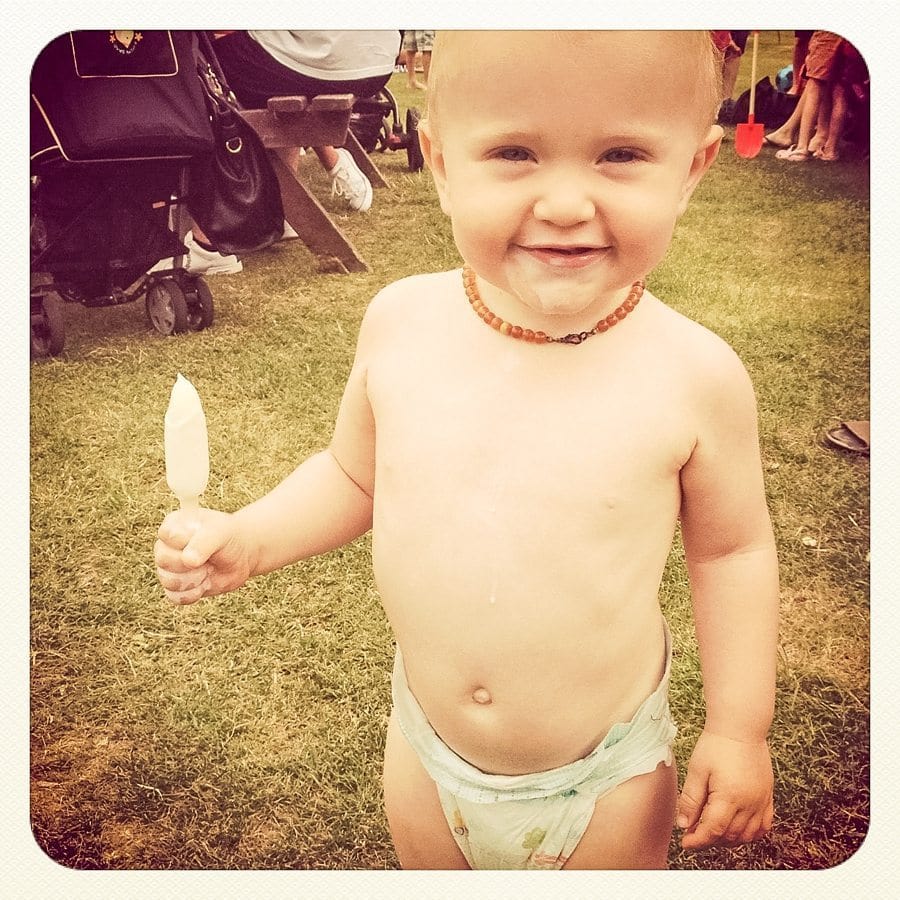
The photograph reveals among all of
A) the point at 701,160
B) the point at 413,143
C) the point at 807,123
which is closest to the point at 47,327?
the point at 413,143

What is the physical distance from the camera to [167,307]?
2.98 feet

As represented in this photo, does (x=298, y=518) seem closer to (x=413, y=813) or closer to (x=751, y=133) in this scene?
(x=413, y=813)

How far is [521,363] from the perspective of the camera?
30.3 inches

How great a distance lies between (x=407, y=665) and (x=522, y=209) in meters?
0.38

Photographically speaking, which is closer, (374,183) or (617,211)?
(617,211)

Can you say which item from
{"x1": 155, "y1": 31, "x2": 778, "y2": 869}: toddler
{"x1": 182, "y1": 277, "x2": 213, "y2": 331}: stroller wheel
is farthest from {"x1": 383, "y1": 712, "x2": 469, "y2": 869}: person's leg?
{"x1": 182, "y1": 277, "x2": 213, "y2": 331}: stroller wheel

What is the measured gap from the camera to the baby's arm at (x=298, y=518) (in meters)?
0.81

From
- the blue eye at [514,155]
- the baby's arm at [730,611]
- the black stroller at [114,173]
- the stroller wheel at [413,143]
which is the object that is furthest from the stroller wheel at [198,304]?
the baby's arm at [730,611]

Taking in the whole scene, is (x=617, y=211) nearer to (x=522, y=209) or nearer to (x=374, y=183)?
(x=522, y=209)
